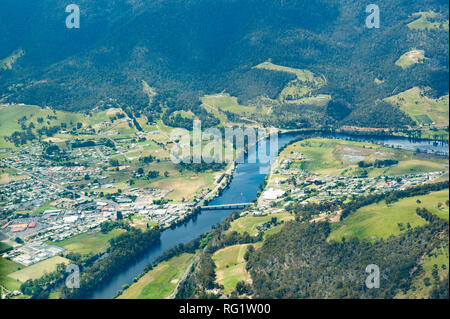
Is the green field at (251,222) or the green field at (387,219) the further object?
the green field at (251,222)

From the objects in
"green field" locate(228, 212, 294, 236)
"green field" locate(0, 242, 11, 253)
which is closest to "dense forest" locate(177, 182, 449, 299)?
"green field" locate(228, 212, 294, 236)

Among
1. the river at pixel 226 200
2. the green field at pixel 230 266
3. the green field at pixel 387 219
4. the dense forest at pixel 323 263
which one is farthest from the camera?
the river at pixel 226 200

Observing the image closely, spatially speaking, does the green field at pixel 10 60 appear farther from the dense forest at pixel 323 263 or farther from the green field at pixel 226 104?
the dense forest at pixel 323 263

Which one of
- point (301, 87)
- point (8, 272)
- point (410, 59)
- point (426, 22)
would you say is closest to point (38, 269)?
point (8, 272)

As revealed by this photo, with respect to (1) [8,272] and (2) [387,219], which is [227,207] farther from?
(1) [8,272]

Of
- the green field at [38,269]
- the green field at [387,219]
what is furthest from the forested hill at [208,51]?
the green field at [38,269]
